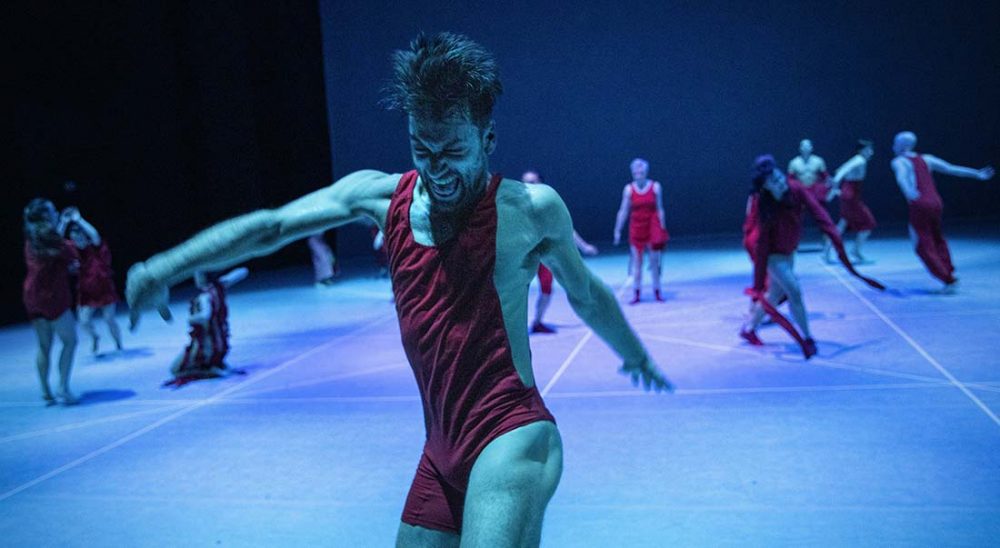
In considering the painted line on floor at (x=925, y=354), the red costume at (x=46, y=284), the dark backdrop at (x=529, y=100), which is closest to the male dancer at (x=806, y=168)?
the painted line on floor at (x=925, y=354)

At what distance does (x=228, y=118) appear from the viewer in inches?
698

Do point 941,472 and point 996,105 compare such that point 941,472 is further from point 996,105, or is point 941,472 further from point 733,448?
point 996,105

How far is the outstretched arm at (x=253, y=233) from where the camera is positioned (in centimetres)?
222

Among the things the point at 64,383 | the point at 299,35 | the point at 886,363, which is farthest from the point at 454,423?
the point at 299,35

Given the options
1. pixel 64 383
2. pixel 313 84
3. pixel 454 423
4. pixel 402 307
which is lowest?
pixel 64 383

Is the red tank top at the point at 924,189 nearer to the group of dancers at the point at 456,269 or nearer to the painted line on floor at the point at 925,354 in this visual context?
the painted line on floor at the point at 925,354

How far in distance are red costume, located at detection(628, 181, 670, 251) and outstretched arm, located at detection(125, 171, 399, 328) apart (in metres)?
8.78

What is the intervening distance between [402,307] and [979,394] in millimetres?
5225

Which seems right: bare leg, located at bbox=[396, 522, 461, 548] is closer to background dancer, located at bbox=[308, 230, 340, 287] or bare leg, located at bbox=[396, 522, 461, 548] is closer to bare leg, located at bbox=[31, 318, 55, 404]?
bare leg, located at bbox=[31, 318, 55, 404]

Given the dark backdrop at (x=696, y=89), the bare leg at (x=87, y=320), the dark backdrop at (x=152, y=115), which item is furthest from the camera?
the dark backdrop at (x=696, y=89)

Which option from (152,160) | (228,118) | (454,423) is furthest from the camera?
(228,118)

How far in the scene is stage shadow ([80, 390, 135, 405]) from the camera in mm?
7723

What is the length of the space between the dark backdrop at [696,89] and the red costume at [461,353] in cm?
1778

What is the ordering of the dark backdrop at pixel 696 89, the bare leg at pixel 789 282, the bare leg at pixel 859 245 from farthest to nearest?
the dark backdrop at pixel 696 89
the bare leg at pixel 859 245
the bare leg at pixel 789 282
